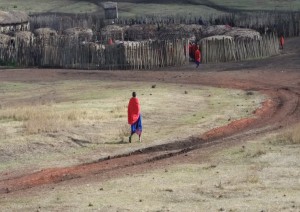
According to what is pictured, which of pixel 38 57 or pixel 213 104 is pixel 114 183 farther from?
pixel 38 57

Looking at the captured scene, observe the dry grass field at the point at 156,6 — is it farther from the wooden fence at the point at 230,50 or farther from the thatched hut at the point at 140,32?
the wooden fence at the point at 230,50

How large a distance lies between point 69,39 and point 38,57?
2.53m

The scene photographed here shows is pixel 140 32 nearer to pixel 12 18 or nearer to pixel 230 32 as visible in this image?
pixel 230 32

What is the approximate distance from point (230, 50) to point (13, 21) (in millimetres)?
22429

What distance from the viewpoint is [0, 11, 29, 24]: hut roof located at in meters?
65.5

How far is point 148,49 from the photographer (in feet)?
160

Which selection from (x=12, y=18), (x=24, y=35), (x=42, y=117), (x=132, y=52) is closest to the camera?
(x=42, y=117)

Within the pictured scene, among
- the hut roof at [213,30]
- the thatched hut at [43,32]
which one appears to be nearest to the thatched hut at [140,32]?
the hut roof at [213,30]

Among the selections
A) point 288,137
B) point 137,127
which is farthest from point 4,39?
point 288,137

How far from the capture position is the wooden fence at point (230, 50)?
1964 inches

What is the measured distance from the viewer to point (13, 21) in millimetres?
66250

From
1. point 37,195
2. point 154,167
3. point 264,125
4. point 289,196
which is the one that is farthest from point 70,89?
point 289,196

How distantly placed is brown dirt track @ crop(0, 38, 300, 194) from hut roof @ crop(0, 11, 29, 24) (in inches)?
666

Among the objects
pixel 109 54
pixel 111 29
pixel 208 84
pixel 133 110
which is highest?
pixel 111 29
